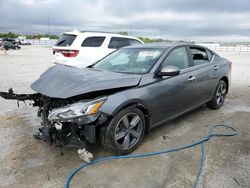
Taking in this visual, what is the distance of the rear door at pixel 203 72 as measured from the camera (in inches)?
169

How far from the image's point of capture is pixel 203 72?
4414 mm

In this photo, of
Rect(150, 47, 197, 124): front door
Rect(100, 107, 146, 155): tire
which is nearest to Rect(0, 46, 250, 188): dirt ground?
Rect(100, 107, 146, 155): tire

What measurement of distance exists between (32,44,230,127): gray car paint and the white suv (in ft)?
11.5

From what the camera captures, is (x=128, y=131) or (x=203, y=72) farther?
(x=203, y=72)

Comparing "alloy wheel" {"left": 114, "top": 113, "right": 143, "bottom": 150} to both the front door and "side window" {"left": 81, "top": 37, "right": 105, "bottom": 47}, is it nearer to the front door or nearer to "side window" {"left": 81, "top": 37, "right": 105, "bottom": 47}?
the front door

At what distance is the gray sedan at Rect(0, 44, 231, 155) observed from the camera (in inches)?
110

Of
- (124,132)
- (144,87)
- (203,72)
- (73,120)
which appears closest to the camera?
(73,120)

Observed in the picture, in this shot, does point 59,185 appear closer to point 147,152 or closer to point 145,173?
point 145,173

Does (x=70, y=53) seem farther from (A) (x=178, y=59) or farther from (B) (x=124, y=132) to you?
(B) (x=124, y=132)

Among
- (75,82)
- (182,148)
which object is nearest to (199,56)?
(182,148)

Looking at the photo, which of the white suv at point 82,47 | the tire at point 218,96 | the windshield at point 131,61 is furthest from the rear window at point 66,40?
the tire at point 218,96

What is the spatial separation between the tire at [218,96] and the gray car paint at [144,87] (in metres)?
0.57

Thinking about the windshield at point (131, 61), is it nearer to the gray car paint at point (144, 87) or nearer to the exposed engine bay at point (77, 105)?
the gray car paint at point (144, 87)

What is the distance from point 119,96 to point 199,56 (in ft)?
8.31
